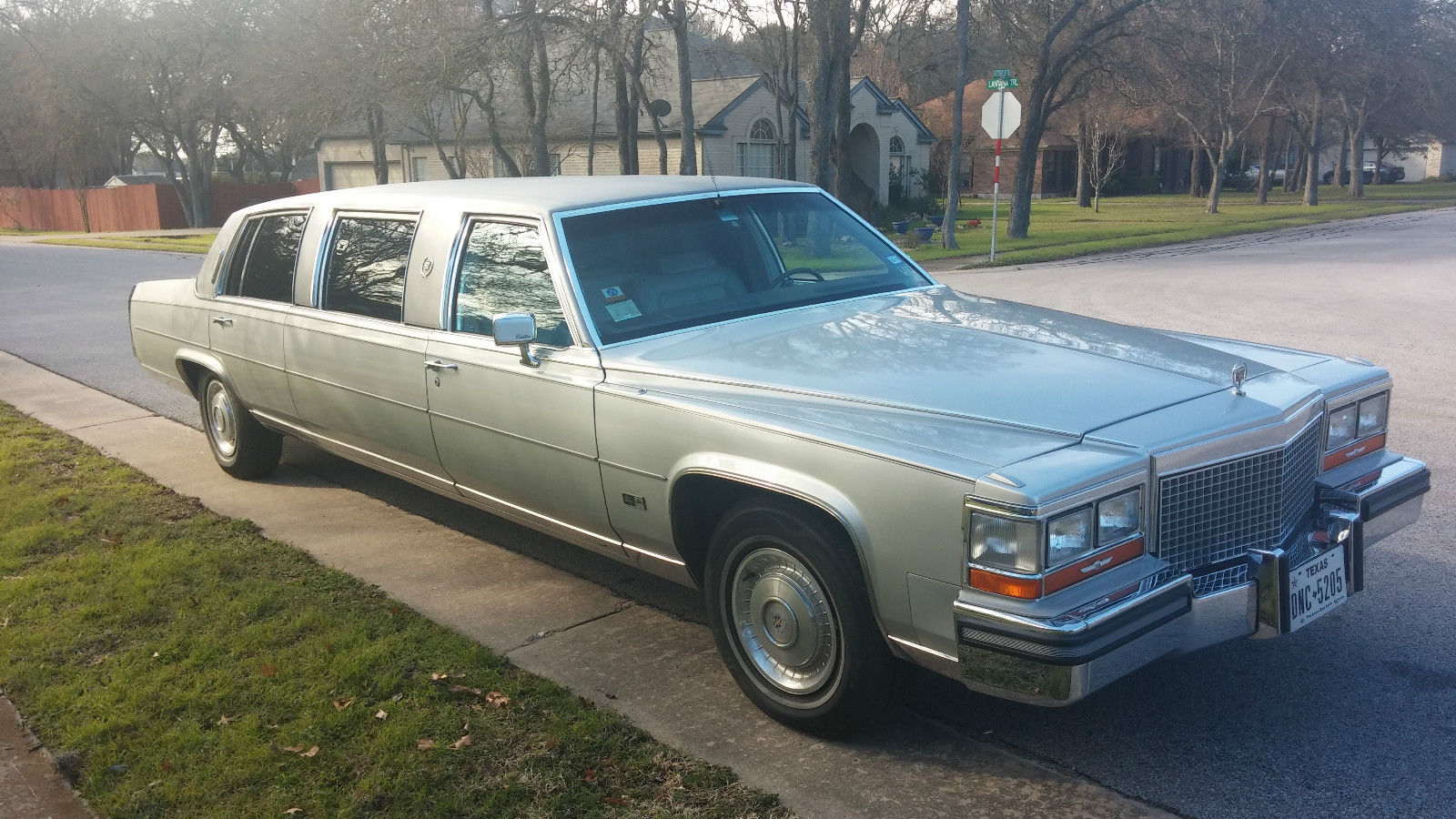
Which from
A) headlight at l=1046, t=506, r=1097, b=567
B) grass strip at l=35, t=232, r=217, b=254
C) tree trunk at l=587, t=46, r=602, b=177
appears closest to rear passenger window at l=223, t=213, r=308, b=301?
headlight at l=1046, t=506, r=1097, b=567

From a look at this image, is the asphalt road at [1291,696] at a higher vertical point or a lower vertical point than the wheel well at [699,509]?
lower

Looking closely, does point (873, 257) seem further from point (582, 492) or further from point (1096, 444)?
point (1096, 444)

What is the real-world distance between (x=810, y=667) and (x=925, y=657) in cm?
52

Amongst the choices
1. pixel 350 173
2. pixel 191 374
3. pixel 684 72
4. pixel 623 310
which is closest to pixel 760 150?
pixel 684 72

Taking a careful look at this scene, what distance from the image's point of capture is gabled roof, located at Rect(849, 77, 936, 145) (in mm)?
42662

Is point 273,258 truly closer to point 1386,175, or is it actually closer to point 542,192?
point 542,192

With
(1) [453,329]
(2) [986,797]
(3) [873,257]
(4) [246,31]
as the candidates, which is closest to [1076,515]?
(2) [986,797]

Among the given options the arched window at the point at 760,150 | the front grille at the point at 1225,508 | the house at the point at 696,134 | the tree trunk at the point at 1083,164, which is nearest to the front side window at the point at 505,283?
the front grille at the point at 1225,508

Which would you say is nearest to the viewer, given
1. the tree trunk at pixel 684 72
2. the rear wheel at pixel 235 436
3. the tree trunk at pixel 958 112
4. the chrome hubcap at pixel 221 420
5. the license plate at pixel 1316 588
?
the license plate at pixel 1316 588

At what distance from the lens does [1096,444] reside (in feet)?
10.4

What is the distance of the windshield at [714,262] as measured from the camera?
14.8 ft

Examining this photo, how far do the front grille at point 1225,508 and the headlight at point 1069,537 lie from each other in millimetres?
297

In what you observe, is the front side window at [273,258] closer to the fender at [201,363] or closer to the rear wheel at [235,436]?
the fender at [201,363]

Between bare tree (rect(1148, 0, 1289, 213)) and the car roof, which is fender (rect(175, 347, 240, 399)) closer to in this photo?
the car roof
